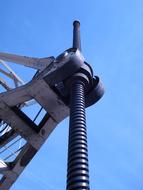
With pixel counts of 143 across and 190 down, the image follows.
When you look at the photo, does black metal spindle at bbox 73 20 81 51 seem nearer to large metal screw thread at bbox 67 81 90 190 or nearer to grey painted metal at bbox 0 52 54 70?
grey painted metal at bbox 0 52 54 70

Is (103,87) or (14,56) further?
(14,56)

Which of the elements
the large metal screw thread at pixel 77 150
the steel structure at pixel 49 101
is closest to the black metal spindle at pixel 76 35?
the steel structure at pixel 49 101

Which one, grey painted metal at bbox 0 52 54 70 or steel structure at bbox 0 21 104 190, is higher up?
grey painted metal at bbox 0 52 54 70

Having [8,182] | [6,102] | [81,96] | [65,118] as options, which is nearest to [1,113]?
[6,102]

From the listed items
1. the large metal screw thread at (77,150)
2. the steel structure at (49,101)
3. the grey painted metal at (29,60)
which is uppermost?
the grey painted metal at (29,60)

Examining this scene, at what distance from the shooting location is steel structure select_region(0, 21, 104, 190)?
352 inches

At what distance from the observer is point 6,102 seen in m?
13.0

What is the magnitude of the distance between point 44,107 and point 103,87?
2.61 m

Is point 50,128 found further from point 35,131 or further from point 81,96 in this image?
point 81,96

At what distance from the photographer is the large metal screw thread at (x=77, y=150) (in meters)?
6.96

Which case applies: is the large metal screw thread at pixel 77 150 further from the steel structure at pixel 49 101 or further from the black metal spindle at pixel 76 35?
the black metal spindle at pixel 76 35

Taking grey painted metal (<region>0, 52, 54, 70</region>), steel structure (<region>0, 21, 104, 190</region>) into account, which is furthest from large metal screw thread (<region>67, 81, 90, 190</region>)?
grey painted metal (<region>0, 52, 54, 70</region>)

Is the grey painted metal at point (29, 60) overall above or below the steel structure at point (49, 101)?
above

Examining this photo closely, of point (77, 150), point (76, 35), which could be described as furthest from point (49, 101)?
point (77, 150)
